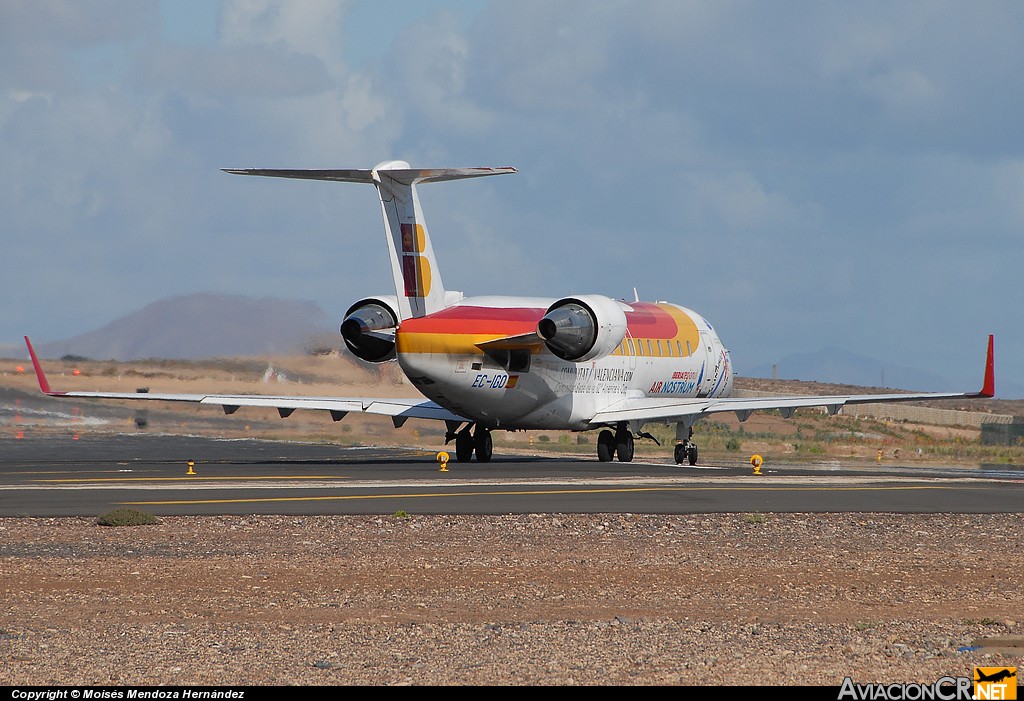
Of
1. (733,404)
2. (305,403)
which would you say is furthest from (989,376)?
(305,403)

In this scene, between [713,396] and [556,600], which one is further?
[713,396]

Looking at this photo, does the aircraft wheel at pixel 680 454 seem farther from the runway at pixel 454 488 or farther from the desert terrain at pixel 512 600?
the desert terrain at pixel 512 600

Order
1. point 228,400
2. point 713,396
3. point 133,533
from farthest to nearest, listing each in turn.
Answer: point 713,396, point 228,400, point 133,533

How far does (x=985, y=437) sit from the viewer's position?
72500mm

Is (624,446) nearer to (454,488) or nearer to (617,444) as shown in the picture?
(617,444)

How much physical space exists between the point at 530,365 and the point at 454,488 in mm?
10333

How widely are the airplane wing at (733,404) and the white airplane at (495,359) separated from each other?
0.04 m

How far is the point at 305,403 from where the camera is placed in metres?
38.8

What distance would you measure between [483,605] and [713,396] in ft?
120

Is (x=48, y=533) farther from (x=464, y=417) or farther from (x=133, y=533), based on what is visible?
(x=464, y=417)

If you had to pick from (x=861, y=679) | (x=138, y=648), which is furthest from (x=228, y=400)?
(x=861, y=679)

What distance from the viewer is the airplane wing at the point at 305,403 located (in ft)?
123

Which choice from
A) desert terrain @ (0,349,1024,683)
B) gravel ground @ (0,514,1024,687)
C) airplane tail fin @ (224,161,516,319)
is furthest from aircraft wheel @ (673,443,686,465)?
gravel ground @ (0,514,1024,687)

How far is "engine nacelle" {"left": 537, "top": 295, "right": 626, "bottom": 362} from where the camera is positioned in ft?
117
